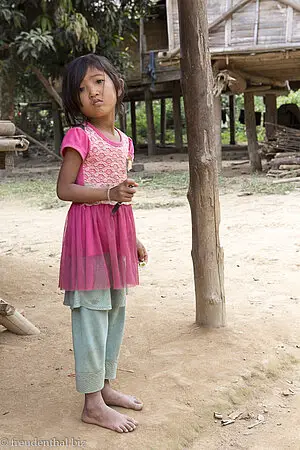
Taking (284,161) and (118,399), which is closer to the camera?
(118,399)

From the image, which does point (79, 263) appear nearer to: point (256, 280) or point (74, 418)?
point (74, 418)

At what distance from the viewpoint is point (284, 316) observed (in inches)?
141

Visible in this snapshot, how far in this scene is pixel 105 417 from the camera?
2.28 meters

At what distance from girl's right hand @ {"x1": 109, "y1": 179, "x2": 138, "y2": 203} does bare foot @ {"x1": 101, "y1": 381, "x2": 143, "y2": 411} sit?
860 millimetres

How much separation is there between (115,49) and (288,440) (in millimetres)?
12318

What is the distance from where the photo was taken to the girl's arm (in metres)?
2.12

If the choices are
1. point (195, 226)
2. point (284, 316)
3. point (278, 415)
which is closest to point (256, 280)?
point (284, 316)

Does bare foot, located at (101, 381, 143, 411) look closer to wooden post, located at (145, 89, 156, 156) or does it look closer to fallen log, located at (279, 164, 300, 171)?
fallen log, located at (279, 164, 300, 171)

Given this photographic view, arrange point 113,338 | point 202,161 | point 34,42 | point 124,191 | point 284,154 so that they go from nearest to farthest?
1. point 124,191
2. point 113,338
3. point 202,161
4. point 34,42
5. point 284,154

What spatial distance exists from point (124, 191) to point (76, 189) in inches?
7.5

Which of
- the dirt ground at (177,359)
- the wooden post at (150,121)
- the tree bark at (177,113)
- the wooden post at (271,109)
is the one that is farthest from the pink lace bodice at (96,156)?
the tree bark at (177,113)

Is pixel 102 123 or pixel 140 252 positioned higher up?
pixel 102 123

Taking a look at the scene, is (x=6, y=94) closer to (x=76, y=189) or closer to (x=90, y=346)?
(x=76, y=189)

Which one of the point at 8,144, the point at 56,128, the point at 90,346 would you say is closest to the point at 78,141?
the point at 8,144
